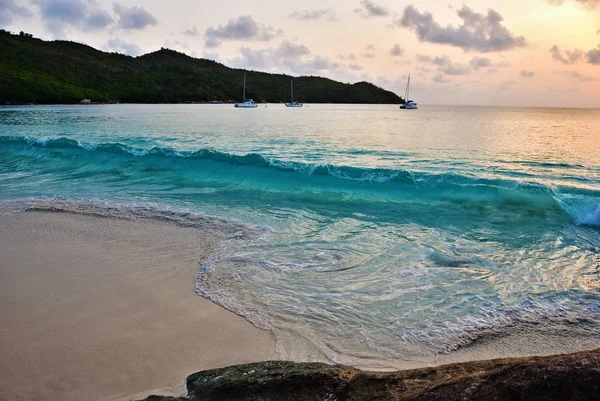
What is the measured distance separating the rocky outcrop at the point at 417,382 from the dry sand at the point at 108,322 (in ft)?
2.45

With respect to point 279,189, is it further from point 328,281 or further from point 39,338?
point 39,338

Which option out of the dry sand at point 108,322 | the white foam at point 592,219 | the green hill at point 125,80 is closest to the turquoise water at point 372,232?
the white foam at point 592,219

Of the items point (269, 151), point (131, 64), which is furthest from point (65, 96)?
point (269, 151)

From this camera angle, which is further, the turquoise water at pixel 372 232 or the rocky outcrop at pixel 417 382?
the turquoise water at pixel 372 232

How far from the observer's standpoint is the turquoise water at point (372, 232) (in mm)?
4676

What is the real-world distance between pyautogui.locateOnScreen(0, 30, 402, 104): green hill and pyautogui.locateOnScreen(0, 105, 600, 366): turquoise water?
8052cm

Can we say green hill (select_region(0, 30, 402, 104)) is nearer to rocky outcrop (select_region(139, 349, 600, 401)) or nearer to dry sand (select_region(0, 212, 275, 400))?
dry sand (select_region(0, 212, 275, 400))

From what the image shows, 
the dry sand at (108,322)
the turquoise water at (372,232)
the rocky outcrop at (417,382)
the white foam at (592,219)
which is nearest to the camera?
the rocky outcrop at (417,382)

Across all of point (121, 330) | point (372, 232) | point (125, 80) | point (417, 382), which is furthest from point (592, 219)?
point (125, 80)

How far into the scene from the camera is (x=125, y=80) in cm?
11612

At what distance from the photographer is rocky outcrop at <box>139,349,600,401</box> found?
2.00 metres

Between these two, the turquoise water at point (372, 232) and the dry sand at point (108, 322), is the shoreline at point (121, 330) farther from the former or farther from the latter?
the turquoise water at point (372, 232)

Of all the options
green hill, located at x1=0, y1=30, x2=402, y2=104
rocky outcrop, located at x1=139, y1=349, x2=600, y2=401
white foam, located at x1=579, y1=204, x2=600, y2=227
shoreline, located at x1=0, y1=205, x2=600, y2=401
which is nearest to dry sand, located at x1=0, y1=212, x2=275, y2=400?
shoreline, located at x1=0, y1=205, x2=600, y2=401

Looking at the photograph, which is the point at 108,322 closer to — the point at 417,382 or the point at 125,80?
the point at 417,382
